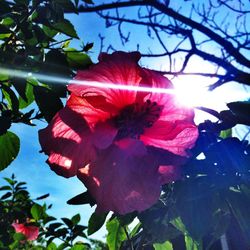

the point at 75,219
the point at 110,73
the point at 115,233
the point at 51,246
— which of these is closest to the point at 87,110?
the point at 110,73

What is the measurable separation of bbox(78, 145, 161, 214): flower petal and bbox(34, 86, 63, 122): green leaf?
0.44 metres

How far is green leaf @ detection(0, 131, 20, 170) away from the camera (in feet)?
4.34

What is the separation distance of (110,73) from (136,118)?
0.16 metres

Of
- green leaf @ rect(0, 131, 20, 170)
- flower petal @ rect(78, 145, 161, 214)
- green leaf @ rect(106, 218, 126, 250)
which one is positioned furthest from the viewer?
green leaf @ rect(0, 131, 20, 170)

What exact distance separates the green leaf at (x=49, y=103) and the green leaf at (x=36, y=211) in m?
2.65

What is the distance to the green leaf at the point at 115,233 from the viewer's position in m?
1.21

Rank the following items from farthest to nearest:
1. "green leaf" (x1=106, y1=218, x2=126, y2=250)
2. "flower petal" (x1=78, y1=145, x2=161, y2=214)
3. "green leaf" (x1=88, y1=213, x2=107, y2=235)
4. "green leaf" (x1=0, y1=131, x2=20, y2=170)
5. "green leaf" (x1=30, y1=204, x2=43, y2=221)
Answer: "green leaf" (x1=30, y1=204, x2=43, y2=221), "green leaf" (x1=0, y1=131, x2=20, y2=170), "green leaf" (x1=106, y1=218, x2=126, y2=250), "green leaf" (x1=88, y1=213, x2=107, y2=235), "flower petal" (x1=78, y1=145, x2=161, y2=214)

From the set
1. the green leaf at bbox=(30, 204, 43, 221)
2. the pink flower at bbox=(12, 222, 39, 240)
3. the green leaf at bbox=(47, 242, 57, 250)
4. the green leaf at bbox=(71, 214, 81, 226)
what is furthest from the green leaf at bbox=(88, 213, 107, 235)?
the pink flower at bbox=(12, 222, 39, 240)

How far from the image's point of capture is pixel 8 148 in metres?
1.34

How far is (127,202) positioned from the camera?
82cm

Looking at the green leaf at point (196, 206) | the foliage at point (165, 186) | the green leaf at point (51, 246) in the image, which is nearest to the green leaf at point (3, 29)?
the foliage at point (165, 186)

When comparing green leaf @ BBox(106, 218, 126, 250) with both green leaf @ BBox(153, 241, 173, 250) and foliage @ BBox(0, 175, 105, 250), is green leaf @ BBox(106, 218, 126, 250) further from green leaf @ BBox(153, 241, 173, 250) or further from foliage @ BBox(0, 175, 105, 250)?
foliage @ BBox(0, 175, 105, 250)

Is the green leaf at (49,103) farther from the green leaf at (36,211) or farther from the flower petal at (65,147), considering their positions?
the green leaf at (36,211)

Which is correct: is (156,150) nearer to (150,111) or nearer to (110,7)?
(150,111)
